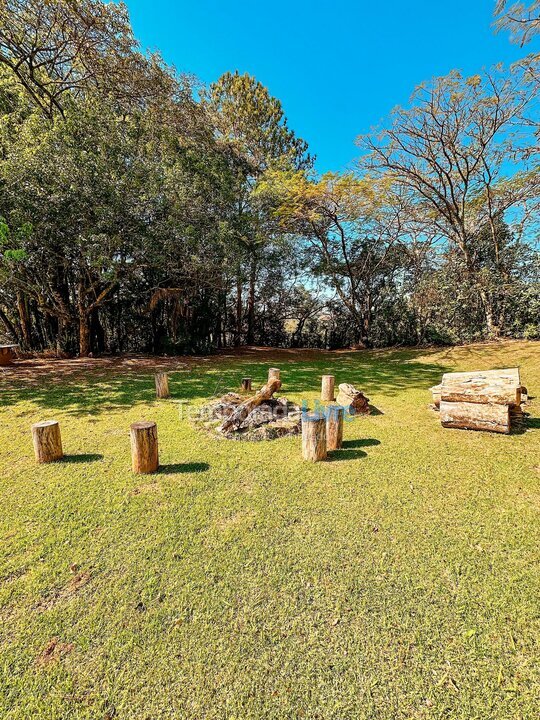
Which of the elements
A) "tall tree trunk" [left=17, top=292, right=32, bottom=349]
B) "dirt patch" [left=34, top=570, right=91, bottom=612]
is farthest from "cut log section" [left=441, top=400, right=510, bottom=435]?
"tall tree trunk" [left=17, top=292, right=32, bottom=349]

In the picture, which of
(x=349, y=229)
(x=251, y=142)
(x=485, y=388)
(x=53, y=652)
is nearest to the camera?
(x=53, y=652)

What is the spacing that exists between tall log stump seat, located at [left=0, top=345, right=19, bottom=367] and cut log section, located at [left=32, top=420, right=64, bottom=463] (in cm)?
561

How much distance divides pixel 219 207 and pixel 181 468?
27.2 ft

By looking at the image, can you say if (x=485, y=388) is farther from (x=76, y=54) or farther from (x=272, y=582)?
(x=76, y=54)

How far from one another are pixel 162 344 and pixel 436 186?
9.69 m

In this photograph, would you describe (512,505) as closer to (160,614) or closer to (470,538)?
(470,538)

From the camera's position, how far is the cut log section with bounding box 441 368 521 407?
3.31 m

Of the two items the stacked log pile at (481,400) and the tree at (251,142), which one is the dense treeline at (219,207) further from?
the stacked log pile at (481,400)

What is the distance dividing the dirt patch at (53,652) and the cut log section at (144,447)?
136 centimetres

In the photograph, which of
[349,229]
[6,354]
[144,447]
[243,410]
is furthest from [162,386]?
[349,229]

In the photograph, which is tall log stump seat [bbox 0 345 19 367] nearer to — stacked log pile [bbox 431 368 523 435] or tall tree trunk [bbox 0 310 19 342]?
tall tree trunk [bbox 0 310 19 342]

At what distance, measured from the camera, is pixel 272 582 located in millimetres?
1611

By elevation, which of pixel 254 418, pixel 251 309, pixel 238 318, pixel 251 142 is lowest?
pixel 254 418

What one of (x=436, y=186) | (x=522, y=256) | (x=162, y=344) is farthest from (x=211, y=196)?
(x=522, y=256)
